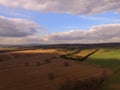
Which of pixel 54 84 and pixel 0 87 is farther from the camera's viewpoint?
pixel 54 84

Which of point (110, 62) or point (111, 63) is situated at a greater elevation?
point (110, 62)

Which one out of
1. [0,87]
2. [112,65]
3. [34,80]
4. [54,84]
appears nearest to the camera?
[0,87]

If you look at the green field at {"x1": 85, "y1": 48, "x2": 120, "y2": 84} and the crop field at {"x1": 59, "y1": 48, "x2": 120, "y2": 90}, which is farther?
the green field at {"x1": 85, "y1": 48, "x2": 120, "y2": 84}

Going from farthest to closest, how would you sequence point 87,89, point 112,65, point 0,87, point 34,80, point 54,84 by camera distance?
1. point 112,65
2. point 34,80
3. point 54,84
4. point 0,87
5. point 87,89

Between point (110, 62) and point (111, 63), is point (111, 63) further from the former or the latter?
point (110, 62)

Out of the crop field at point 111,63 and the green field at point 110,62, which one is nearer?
the crop field at point 111,63

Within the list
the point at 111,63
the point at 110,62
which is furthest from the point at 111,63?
the point at 110,62

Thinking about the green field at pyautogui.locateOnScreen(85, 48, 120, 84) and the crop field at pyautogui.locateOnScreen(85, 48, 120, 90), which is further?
the green field at pyautogui.locateOnScreen(85, 48, 120, 84)

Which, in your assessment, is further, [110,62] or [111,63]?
[110,62]

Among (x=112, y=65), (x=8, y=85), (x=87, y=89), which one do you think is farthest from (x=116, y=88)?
(x=112, y=65)

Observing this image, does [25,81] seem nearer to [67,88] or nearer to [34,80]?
[34,80]

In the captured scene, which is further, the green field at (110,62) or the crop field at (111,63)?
the green field at (110,62)
